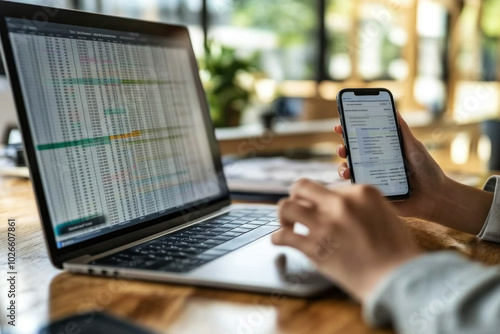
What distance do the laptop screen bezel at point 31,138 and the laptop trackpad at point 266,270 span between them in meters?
0.15

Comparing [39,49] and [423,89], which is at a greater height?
[39,49]

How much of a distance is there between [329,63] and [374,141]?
15.5ft

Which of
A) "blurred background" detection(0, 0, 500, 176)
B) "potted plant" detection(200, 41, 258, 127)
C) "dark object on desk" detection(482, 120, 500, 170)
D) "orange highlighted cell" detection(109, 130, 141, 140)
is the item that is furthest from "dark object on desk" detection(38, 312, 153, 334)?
"potted plant" detection(200, 41, 258, 127)

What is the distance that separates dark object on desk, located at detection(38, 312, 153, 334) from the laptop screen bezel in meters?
0.16

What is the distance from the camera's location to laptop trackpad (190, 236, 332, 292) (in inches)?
20.6

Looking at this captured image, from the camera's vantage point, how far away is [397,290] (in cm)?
44

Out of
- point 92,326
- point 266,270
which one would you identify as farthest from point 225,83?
point 92,326

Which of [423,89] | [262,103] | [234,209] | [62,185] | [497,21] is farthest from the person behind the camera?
[497,21]

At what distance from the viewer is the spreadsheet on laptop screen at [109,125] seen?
0.61 meters

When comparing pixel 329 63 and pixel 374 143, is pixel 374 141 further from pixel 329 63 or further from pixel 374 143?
pixel 329 63

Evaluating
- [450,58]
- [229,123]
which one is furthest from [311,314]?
[450,58]

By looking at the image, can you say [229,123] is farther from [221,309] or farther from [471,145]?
[471,145]

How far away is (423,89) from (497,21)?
1.67 metres

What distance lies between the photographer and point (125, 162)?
0.72m
